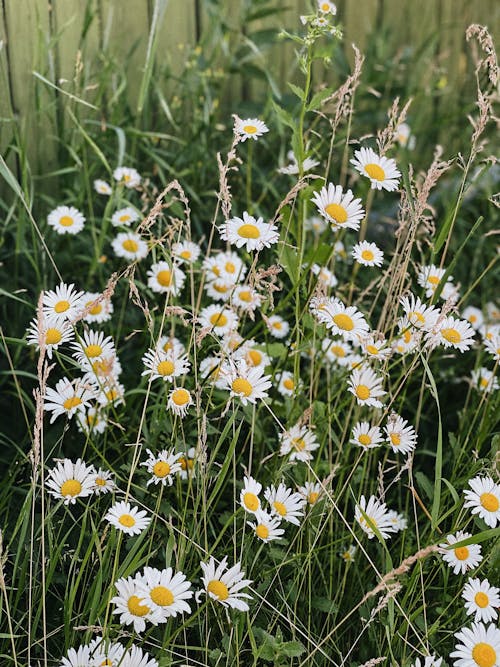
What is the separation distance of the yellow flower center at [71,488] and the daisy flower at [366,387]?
46cm

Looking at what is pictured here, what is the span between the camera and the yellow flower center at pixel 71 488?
1.39 m

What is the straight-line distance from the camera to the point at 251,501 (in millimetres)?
1371

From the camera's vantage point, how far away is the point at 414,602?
1.45 metres

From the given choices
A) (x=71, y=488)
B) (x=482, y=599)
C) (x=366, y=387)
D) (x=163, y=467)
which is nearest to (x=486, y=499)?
(x=482, y=599)

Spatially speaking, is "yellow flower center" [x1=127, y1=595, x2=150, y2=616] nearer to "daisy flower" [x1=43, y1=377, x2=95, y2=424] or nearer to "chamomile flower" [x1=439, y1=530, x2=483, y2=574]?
"daisy flower" [x1=43, y1=377, x2=95, y2=424]

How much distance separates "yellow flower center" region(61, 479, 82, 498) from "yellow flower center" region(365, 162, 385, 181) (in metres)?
0.68

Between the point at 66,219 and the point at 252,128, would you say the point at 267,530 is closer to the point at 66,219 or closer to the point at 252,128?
the point at 252,128

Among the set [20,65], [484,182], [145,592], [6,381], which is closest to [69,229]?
[6,381]

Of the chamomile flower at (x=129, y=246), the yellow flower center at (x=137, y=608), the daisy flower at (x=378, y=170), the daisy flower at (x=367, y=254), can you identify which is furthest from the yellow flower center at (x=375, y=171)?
the yellow flower center at (x=137, y=608)

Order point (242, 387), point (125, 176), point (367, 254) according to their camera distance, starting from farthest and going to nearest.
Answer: point (125, 176) < point (367, 254) < point (242, 387)

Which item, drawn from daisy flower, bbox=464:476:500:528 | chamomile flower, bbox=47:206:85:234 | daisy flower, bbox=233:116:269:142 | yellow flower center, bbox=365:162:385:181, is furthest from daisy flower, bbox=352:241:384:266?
chamomile flower, bbox=47:206:85:234

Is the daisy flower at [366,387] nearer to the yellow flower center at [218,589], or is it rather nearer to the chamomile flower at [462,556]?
the chamomile flower at [462,556]

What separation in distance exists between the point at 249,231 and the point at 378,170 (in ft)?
0.78

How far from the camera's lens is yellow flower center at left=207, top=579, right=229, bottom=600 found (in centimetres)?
127
